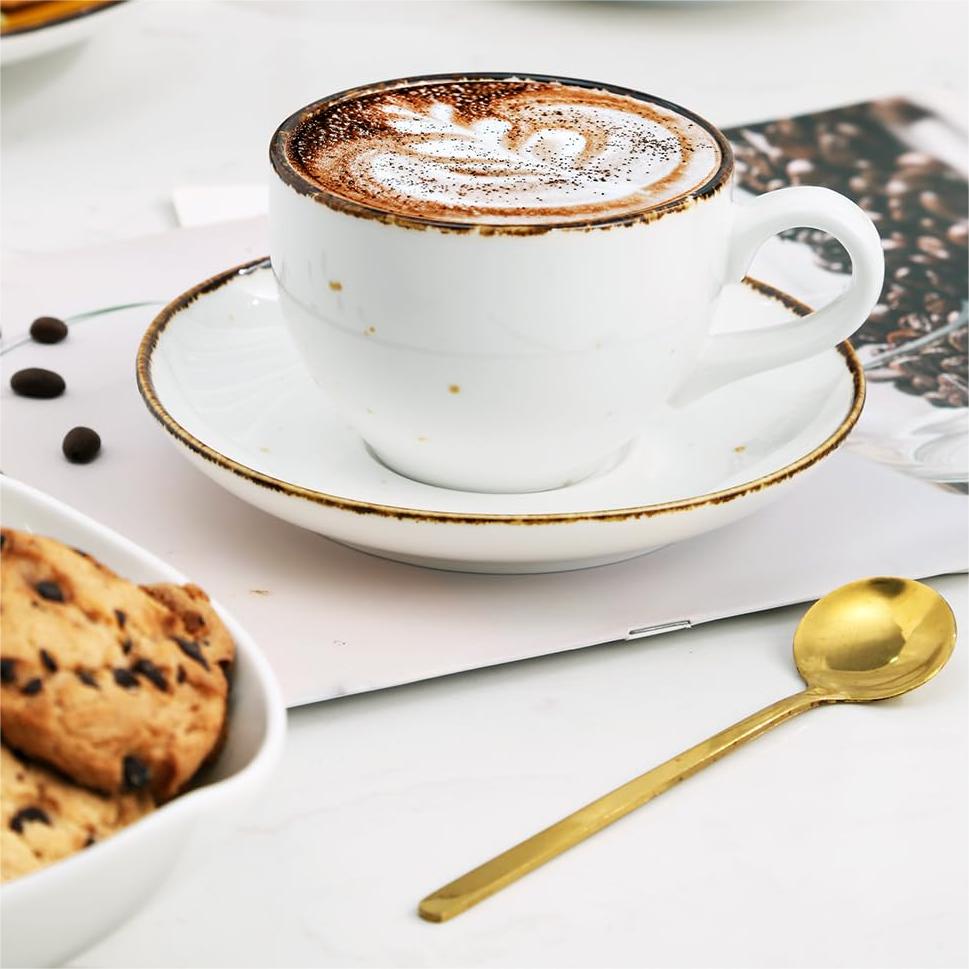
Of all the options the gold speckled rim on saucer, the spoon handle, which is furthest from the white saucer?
the spoon handle

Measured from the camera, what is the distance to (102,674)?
522 millimetres

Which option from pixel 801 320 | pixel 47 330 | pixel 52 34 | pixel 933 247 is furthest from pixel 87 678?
pixel 52 34

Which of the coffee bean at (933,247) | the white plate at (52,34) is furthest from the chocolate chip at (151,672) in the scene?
the white plate at (52,34)

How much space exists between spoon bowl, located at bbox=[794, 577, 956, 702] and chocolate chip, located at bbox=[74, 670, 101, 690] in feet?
1.28

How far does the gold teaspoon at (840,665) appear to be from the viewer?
0.66m

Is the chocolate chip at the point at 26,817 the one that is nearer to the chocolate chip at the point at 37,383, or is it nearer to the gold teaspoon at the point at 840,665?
the gold teaspoon at the point at 840,665

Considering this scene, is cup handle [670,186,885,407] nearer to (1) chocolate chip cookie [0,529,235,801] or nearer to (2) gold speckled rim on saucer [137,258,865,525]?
(2) gold speckled rim on saucer [137,258,865,525]

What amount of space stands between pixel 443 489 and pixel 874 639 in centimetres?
26

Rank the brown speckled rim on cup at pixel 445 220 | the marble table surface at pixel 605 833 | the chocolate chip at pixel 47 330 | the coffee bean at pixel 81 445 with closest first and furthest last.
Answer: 1. the marble table surface at pixel 605 833
2. the brown speckled rim on cup at pixel 445 220
3. the coffee bean at pixel 81 445
4. the chocolate chip at pixel 47 330

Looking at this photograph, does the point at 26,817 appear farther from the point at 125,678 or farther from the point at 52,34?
the point at 52,34

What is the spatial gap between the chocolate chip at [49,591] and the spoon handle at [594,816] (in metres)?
0.20

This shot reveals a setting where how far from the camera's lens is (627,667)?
77 cm


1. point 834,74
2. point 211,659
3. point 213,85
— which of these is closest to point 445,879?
point 211,659

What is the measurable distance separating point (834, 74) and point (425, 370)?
1.33 m
